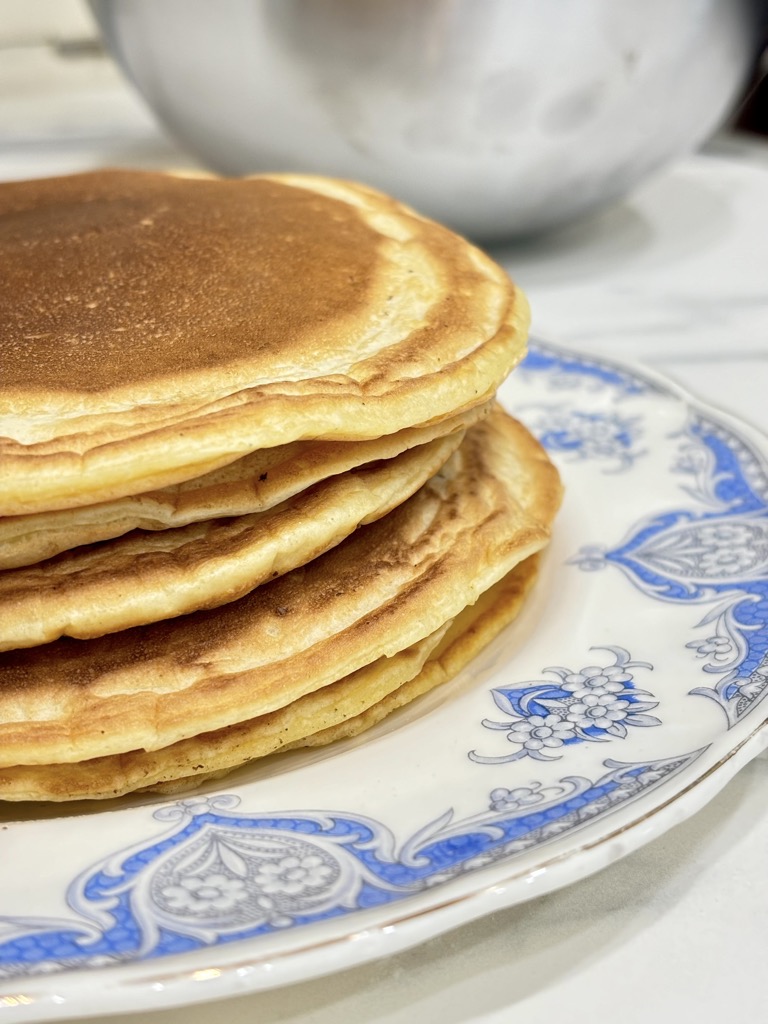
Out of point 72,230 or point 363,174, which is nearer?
point 72,230

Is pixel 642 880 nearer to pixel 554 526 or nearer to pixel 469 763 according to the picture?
pixel 469 763

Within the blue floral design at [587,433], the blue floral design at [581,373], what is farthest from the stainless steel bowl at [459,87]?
the blue floral design at [587,433]

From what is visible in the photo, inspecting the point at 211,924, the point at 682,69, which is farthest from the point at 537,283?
the point at 211,924

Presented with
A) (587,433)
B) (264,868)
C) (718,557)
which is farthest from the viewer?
(587,433)

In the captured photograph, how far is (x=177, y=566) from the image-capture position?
2.83 feet

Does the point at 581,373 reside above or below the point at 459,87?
below

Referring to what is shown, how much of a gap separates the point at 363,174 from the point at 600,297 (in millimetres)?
435

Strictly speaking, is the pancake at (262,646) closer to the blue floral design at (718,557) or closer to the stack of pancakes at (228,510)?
the stack of pancakes at (228,510)

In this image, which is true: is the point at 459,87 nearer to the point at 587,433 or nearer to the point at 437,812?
the point at 587,433

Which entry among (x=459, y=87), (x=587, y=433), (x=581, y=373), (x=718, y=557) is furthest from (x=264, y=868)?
(x=459, y=87)

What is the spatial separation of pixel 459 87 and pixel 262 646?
116cm

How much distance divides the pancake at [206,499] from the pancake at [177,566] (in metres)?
→ 0.02

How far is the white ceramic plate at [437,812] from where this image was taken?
648 millimetres

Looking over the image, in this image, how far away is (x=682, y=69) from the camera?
1.86 metres
